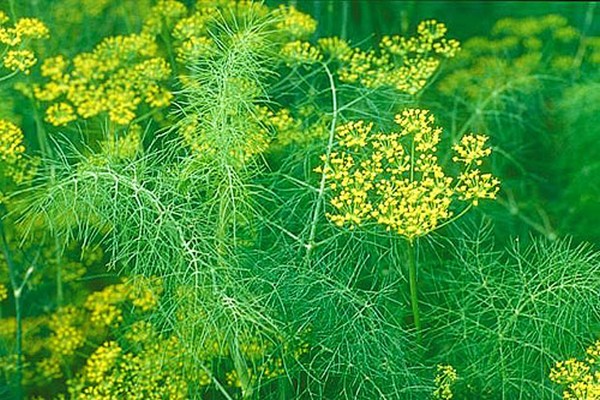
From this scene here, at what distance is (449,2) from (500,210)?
1258 mm

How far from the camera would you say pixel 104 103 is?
3.35 meters

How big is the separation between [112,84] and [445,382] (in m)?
1.39

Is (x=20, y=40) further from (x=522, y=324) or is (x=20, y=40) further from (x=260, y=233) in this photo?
(x=522, y=324)

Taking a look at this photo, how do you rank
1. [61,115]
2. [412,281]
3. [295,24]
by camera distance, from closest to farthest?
[412,281] → [61,115] → [295,24]

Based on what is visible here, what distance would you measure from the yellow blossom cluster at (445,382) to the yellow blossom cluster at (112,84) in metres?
1.19

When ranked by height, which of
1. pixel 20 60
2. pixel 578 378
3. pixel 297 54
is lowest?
pixel 578 378

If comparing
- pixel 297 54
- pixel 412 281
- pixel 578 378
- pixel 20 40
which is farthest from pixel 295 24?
pixel 578 378

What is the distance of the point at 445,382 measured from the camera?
293 centimetres

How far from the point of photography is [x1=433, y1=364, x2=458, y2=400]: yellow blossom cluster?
2.87 m

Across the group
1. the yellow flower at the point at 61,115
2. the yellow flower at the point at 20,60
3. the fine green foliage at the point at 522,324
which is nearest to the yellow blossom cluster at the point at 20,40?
the yellow flower at the point at 20,60

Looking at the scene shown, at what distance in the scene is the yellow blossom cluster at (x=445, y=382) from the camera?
9.41ft

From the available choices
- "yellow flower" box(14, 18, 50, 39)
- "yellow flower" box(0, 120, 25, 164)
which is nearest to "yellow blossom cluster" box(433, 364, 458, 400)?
"yellow flower" box(0, 120, 25, 164)

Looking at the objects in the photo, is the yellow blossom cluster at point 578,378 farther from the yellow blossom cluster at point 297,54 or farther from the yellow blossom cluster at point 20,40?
the yellow blossom cluster at point 20,40

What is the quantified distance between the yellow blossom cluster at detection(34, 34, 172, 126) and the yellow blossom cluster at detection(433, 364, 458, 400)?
1191 mm
